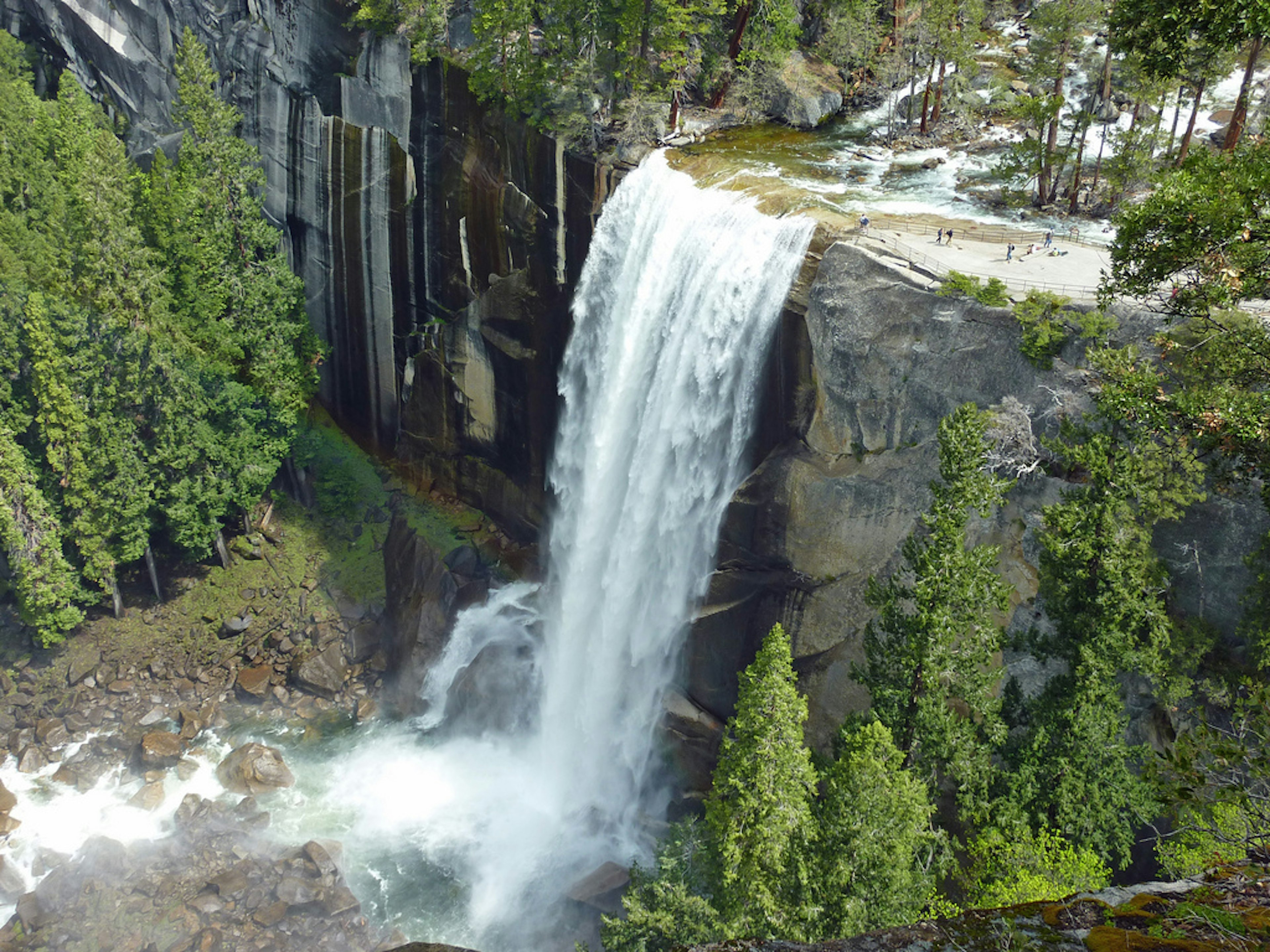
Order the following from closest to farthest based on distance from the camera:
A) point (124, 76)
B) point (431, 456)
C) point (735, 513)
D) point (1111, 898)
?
point (1111, 898), point (735, 513), point (431, 456), point (124, 76)

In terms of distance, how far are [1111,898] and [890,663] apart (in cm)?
1375

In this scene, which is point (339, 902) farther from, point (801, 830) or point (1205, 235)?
point (1205, 235)

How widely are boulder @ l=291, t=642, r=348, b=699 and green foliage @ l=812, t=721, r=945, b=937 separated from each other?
83.3 feet

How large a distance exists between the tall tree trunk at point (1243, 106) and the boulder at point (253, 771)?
120ft

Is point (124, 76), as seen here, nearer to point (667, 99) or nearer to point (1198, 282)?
point (667, 99)

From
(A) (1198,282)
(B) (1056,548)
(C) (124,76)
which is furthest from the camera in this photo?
(C) (124,76)

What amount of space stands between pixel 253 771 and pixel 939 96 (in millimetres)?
37651

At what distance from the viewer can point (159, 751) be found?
35.9 meters

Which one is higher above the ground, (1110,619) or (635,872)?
(1110,619)

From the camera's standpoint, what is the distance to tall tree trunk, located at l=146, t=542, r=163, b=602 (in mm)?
40094

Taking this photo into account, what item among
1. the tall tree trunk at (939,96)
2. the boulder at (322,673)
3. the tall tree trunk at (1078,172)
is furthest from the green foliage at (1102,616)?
the boulder at (322,673)

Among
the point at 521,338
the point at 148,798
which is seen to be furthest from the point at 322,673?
the point at 521,338

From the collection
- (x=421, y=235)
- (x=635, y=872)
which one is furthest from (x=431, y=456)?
(x=635, y=872)

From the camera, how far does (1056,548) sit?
19656 mm
